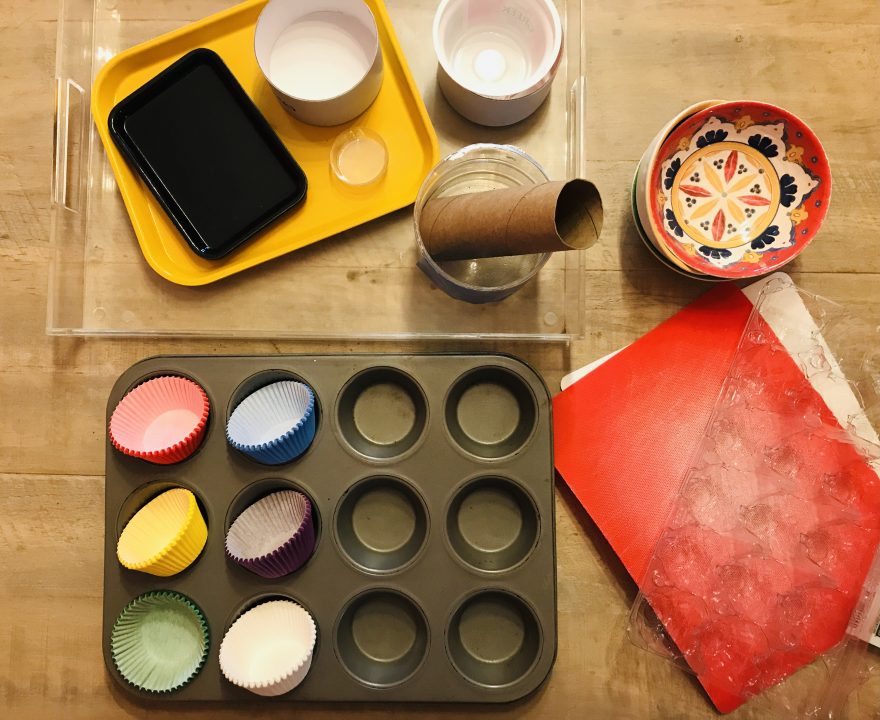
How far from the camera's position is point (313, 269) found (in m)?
0.75

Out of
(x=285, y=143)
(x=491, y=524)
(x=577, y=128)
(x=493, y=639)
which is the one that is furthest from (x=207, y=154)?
(x=493, y=639)

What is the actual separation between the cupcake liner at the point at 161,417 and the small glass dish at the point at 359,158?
28 cm

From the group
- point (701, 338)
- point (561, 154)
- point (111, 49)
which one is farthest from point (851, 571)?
point (111, 49)

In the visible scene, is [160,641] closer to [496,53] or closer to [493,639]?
[493,639]

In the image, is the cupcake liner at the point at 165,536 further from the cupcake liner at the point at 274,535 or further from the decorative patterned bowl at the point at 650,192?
the decorative patterned bowl at the point at 650,192

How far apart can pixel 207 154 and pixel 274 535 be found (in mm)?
414

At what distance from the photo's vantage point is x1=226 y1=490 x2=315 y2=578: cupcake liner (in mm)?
671

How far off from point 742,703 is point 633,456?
11.1 inches

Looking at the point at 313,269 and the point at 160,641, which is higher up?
the point at 313,269

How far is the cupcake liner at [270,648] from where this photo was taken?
26.5 inches

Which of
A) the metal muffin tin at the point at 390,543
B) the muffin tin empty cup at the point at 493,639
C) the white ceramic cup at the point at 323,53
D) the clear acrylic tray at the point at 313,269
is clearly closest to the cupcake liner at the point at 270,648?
the metal muffin tin at the point at 390,543

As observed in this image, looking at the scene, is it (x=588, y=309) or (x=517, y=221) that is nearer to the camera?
(x=517, y=221)

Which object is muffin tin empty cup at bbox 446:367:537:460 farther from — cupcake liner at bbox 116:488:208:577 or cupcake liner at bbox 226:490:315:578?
cupcake liner at bbox 116:488:208:577

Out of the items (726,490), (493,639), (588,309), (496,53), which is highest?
(496,53)
